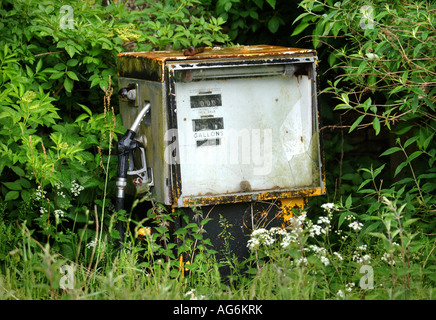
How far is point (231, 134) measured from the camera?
3523mm

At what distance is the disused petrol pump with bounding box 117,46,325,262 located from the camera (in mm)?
3385

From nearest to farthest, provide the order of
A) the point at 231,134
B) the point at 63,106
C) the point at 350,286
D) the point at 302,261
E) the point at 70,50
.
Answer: the point at 302,261, the point at 350,286, the point at 231,134, the point at 70,50, the point at 63,106


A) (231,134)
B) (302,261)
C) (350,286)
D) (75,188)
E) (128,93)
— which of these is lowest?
(350,286)

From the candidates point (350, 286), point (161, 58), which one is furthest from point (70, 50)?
point (350, 286)

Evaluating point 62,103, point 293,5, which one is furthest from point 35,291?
point 293,5

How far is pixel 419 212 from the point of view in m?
3.95

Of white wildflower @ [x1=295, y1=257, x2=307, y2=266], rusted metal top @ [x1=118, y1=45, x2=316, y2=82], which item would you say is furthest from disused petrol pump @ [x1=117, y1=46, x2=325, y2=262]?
white wildflower @ [x1=295, y1=257, x2=307, y2=266]

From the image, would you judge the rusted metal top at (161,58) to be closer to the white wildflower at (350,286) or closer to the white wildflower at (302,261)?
the white wildflower at (302,261)

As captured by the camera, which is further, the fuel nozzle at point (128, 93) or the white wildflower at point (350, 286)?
the fuel nozzle at point (128, 93)

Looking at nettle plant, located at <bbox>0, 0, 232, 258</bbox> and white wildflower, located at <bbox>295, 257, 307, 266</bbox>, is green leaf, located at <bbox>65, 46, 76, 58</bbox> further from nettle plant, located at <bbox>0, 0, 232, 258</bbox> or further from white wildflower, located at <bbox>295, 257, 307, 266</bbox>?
white wildflower, located at <bbox>295, 257, 307, 266</bbox>

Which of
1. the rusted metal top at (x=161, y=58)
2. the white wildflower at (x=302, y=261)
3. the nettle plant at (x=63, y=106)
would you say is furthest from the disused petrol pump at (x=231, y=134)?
the white wildflower at (x=302, y=261)

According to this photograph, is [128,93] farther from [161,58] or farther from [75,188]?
[75,188]

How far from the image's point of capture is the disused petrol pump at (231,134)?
3.38 m
